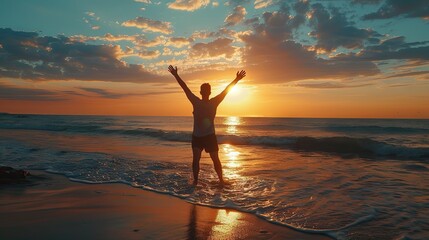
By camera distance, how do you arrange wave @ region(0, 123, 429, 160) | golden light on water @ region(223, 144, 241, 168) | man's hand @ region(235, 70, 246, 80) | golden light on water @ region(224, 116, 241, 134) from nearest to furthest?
man's hand @ region(235, 70, 246, 80) → golden light on water @ region(223, 144, 241, 168) → wave @ region(0, 123, 429, 160) → golden light on water @ region(224, 116, 241, 134)

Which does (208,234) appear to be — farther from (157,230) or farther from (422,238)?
(422,238)

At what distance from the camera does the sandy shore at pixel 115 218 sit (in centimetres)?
373

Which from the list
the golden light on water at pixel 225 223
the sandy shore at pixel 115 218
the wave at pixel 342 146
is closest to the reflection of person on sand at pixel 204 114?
the sandy shore at pixel 115 218

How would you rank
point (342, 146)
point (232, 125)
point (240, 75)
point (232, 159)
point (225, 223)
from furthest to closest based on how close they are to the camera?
point (232, 125) < point (342, 146) < point (232, 159) < point (240, 75) < point (225, 223)

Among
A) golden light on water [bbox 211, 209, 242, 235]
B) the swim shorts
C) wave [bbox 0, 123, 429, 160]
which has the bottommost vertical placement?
wave [bbox 0, 123, 429, 160]

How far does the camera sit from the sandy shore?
373cm

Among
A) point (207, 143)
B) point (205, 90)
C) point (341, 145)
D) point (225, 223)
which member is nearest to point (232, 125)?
point (341, 145)

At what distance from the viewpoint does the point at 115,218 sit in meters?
4.36

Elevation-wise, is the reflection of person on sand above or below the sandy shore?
above

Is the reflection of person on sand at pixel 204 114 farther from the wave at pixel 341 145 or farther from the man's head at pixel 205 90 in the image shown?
the wave at pixel 341 145

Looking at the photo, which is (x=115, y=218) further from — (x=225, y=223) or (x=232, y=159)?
(x=232, y=159)

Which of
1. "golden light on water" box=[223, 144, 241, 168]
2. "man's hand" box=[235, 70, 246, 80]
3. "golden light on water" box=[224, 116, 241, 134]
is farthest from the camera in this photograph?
"golden light on water" box=[224, 116, 241, 134]

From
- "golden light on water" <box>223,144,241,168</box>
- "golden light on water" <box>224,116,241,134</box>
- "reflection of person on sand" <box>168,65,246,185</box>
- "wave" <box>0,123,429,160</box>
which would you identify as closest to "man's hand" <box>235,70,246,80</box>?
"reflection of person on sand" <box>168,65,246,185</box>

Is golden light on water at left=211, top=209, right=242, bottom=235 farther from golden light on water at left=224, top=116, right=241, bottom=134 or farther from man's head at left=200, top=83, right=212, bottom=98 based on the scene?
golden light on water at left=224, top=116, right=241, bottom=134
